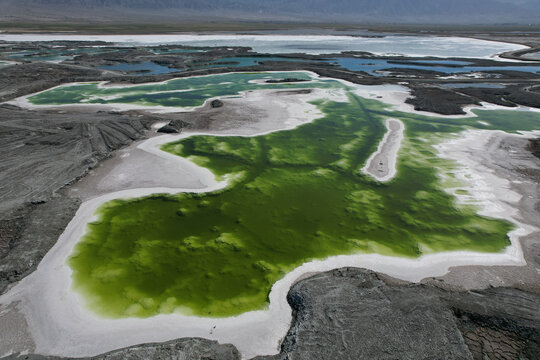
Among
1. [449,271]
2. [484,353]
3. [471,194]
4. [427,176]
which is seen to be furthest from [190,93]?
[484,353]

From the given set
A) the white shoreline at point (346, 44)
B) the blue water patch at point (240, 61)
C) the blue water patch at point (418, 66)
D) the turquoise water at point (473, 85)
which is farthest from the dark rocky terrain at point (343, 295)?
the white shoreline at point (346, 44)

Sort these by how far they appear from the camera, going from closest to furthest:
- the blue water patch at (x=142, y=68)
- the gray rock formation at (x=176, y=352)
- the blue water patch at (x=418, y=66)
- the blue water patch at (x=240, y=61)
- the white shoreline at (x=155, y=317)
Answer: the gray rock formation at (x=176, y=352), the white shoreline at (x=155, y=317), the blue water patch at (x=142, y=68), the blue water patch at (x=418, y=66), the blue water patch at (x=240, y=61)

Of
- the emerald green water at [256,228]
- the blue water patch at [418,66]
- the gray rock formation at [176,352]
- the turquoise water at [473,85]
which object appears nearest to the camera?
the gray rock formation at [176,352]

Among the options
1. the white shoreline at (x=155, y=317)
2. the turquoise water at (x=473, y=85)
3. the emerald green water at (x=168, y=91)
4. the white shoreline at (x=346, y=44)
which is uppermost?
the white shoreline at (x=346, y=44)

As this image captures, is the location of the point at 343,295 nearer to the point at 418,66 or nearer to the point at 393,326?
the point at 393,326

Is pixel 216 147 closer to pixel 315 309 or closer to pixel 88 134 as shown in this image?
pixel 88 134

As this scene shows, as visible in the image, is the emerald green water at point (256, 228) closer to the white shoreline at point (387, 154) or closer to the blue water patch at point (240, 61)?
the white shoreline at point (387, 154)

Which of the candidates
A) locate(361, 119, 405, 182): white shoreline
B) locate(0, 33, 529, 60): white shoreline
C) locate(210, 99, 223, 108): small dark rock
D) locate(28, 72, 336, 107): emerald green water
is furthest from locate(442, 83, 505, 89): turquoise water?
locate(210, 99, 223, 108): small dark rock
